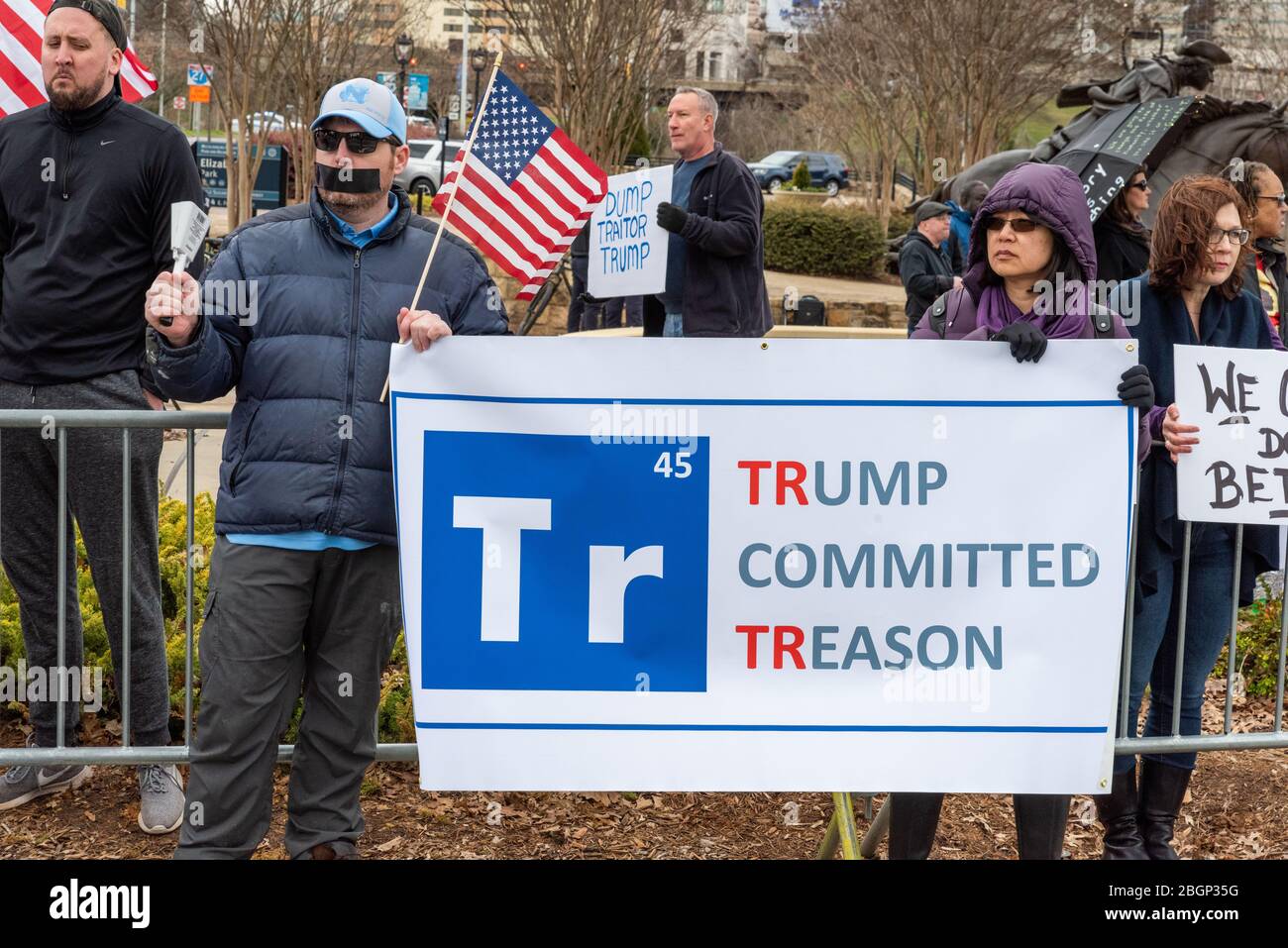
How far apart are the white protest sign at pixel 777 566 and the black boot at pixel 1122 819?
2.74 ft

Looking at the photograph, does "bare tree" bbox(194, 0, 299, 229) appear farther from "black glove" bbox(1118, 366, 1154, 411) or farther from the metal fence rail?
"black glove" bbox(1118, 366, 1154, 411)

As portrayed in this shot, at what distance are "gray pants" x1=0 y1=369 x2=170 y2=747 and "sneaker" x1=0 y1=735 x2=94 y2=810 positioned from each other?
20cm

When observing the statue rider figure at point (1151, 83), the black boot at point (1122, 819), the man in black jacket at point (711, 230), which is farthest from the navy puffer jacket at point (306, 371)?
the statue rider figure at point (1151, 83)

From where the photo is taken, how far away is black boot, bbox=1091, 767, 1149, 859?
4664 millimetres

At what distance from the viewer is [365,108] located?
3.80 m

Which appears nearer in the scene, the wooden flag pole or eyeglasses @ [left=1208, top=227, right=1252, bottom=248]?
the wooden flag pole

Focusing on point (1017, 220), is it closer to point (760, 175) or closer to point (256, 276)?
point (256, 276)

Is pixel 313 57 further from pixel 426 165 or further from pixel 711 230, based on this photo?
pixel 711 230

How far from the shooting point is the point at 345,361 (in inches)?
150

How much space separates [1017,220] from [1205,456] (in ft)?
2.96

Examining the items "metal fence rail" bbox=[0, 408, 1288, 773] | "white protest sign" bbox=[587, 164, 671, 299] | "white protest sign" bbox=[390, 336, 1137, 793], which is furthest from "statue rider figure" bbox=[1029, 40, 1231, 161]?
"white protest sign" bbox=[390, 336, 1137, 793]

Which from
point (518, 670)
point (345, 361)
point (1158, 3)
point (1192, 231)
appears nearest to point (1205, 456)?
point (1192, 231)

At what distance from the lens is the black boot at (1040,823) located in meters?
4.04

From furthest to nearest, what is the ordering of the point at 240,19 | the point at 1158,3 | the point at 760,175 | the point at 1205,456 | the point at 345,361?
the point at 760,175 → the point at 1158,3 → the point at 240,19 → the point at 1205,456 → the point at 345,361
